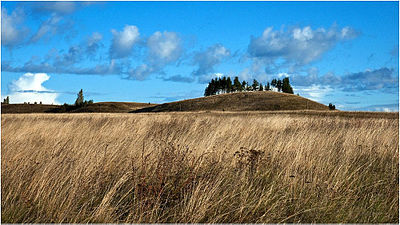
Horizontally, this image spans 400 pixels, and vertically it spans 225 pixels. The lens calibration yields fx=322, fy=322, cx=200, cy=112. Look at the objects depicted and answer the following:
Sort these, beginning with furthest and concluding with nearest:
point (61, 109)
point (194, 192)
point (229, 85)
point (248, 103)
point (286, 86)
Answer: point (286, 86) → point (229, 85) → point (61, 109) → point (248, 103) → point (194, 192)

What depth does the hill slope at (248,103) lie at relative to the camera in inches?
2606

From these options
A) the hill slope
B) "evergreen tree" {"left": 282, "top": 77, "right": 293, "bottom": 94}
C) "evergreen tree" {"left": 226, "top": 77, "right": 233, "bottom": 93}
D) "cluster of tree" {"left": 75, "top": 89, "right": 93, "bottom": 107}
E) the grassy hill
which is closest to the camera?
the hill slope

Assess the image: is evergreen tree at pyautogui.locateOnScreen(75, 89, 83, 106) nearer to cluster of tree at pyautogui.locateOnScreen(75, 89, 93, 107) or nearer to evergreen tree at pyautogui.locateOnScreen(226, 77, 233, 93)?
cluster of tree at pyautogui.locateOnScreen(75, 89, 93, 107)

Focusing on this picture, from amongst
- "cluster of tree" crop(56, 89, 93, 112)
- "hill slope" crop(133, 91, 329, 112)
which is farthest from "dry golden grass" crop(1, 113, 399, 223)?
"cluster of tree" crop(56, 89, 93, 112)

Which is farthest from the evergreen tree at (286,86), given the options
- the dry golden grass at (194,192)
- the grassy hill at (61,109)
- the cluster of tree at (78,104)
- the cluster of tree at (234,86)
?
the dry golden grass at (194,192)

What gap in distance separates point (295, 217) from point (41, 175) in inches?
148

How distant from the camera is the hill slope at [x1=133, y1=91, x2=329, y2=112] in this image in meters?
66.2

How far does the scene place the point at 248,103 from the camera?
7038 cm

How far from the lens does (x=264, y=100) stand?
7144cm

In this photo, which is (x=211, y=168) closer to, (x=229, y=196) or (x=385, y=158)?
(x=229, y=196)

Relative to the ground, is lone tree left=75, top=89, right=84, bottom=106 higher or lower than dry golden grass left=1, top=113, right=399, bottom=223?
higher

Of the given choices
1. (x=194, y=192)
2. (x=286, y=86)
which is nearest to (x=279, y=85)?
(x=286, y=86)

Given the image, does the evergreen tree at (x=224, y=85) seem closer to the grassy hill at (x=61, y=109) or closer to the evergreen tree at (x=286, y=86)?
the evergreen tree at (x=286, y=86)

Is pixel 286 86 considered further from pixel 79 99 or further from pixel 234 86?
pixel 79 99
